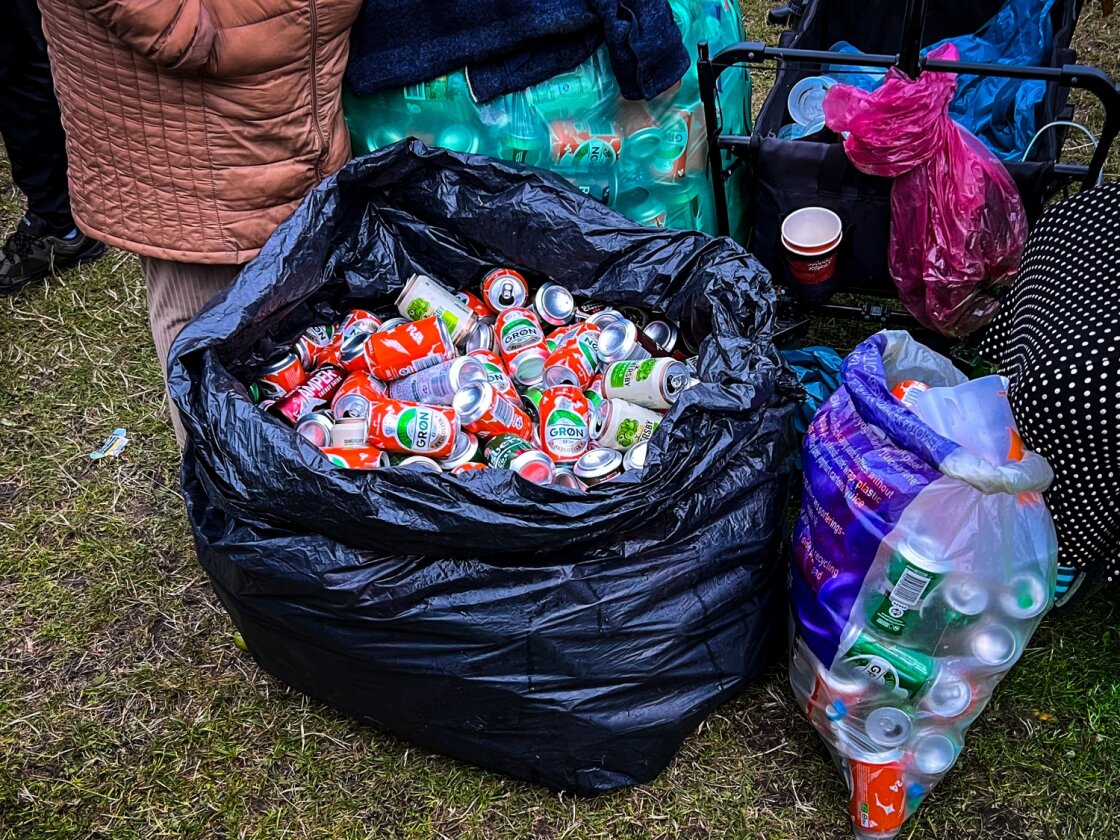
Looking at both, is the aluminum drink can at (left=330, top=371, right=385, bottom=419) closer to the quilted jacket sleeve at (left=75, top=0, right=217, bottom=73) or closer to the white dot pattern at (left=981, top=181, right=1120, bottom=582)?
the quilted jacket sleeve at (left=75, top=0, right=217, bottom=73)

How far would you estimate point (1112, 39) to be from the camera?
3.91 meters

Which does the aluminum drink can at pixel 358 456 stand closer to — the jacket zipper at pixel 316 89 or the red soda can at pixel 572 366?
the red soda can at pixel 572 366

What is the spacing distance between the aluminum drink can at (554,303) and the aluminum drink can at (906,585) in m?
0.90

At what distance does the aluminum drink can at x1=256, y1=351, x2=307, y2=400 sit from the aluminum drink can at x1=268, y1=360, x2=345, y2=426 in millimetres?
14

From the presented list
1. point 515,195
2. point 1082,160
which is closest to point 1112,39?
point 1082,160

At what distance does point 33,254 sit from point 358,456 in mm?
1857

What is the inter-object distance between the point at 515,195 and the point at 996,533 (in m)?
1.15

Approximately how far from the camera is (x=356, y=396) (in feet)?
6.57

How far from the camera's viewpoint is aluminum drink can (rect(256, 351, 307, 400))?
2.08 meters

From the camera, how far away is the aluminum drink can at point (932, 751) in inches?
68.5

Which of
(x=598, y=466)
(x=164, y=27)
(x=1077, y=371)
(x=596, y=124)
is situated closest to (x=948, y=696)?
(x=1077, y=371)

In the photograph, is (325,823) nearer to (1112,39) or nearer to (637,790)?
(637,790)

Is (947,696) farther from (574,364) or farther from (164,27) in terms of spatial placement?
(164,27)

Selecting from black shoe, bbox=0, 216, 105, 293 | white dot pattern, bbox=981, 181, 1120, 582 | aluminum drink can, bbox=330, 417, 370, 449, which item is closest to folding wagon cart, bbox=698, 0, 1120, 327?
white dot pattern, bbox=981, 181, 1120, 582
